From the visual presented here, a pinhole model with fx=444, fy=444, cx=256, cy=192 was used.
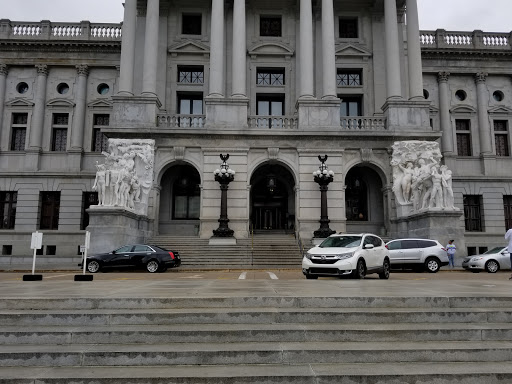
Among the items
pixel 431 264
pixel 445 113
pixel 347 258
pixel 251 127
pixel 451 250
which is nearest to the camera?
pixel 347 258

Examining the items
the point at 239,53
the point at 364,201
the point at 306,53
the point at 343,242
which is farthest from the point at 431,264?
the point at 239,53

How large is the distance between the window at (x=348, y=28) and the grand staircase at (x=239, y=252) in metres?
18.5

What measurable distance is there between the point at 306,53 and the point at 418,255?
1656cm

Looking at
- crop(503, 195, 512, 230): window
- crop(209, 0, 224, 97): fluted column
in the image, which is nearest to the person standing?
crop(503, 195, 512, 230): window

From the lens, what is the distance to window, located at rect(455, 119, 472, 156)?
3881 cm

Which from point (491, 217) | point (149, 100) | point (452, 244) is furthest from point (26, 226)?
point (491, 217)

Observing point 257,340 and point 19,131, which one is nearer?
point 257,340

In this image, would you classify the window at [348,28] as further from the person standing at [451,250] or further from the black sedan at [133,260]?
the black sedan at [133,260]

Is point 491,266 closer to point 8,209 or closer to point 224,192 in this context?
point 224,192

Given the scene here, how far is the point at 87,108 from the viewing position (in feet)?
125

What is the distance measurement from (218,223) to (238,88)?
9.45 metres

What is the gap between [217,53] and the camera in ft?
102

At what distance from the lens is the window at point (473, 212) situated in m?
37.1

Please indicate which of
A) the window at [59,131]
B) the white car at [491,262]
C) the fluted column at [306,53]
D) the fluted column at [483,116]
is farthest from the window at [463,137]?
the window at [59,131]
